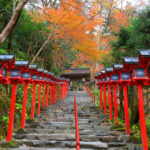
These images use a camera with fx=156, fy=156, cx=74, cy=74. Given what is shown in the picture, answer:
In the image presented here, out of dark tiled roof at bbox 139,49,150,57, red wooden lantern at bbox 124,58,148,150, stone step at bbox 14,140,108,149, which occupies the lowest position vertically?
stone step at bbox 14,140,108,149

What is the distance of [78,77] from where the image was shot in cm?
3142

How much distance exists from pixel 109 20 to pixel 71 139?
18.1 meters

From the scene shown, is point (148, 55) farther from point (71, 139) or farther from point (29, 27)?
point (29, 27)

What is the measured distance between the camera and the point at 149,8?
6.90m

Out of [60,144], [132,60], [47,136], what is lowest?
[60,144]

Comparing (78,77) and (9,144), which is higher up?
(78,77)

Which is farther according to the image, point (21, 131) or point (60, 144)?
point (21, 131)

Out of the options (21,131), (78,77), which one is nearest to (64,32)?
(21,131)

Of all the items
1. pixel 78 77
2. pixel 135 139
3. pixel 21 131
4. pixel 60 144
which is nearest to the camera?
pixel 60 144

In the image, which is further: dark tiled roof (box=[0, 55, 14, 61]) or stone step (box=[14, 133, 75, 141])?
stone step (box=[14, 133, 75, 141])

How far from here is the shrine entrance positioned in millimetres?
29781

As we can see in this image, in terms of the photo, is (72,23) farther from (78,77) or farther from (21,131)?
(78,77)

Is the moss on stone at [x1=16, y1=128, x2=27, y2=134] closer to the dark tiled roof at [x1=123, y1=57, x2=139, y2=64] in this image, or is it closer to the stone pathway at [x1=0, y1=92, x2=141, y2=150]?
the stone pathway at [x1=0, y1=92, x2=141, y2=150]

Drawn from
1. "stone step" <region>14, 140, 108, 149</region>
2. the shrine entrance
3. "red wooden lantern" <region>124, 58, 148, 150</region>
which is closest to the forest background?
"stone step" <region>14, 140, 108, 149</region>
